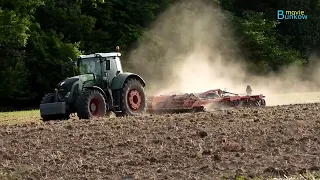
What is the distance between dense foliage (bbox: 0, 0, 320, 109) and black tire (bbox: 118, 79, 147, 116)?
9334 millimetres

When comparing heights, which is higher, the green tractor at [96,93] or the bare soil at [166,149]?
the green tractor at [96,93]

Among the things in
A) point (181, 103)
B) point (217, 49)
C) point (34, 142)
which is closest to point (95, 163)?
point (34, 142)

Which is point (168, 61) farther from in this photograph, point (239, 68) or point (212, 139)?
point (212, 139)

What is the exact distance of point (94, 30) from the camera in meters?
38.9

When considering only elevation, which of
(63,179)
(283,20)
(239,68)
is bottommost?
(63,179)

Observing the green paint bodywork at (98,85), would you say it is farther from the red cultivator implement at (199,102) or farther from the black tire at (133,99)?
the red cultivator implement at (199,102)

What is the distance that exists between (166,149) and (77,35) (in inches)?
1114

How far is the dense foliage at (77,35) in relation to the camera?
32.4 meters

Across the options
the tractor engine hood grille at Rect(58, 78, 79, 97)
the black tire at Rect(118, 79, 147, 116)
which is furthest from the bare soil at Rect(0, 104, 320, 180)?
the black tire at Rect(118, 79, 147, 116)

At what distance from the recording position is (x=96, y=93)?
16.1 meters

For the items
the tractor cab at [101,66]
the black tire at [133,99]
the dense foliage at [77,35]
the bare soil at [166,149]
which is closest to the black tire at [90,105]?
the black tire at [133,99]

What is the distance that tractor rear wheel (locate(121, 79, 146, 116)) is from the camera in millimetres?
17141

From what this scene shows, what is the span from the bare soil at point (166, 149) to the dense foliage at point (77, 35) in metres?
14.6

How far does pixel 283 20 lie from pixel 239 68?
10261mm
